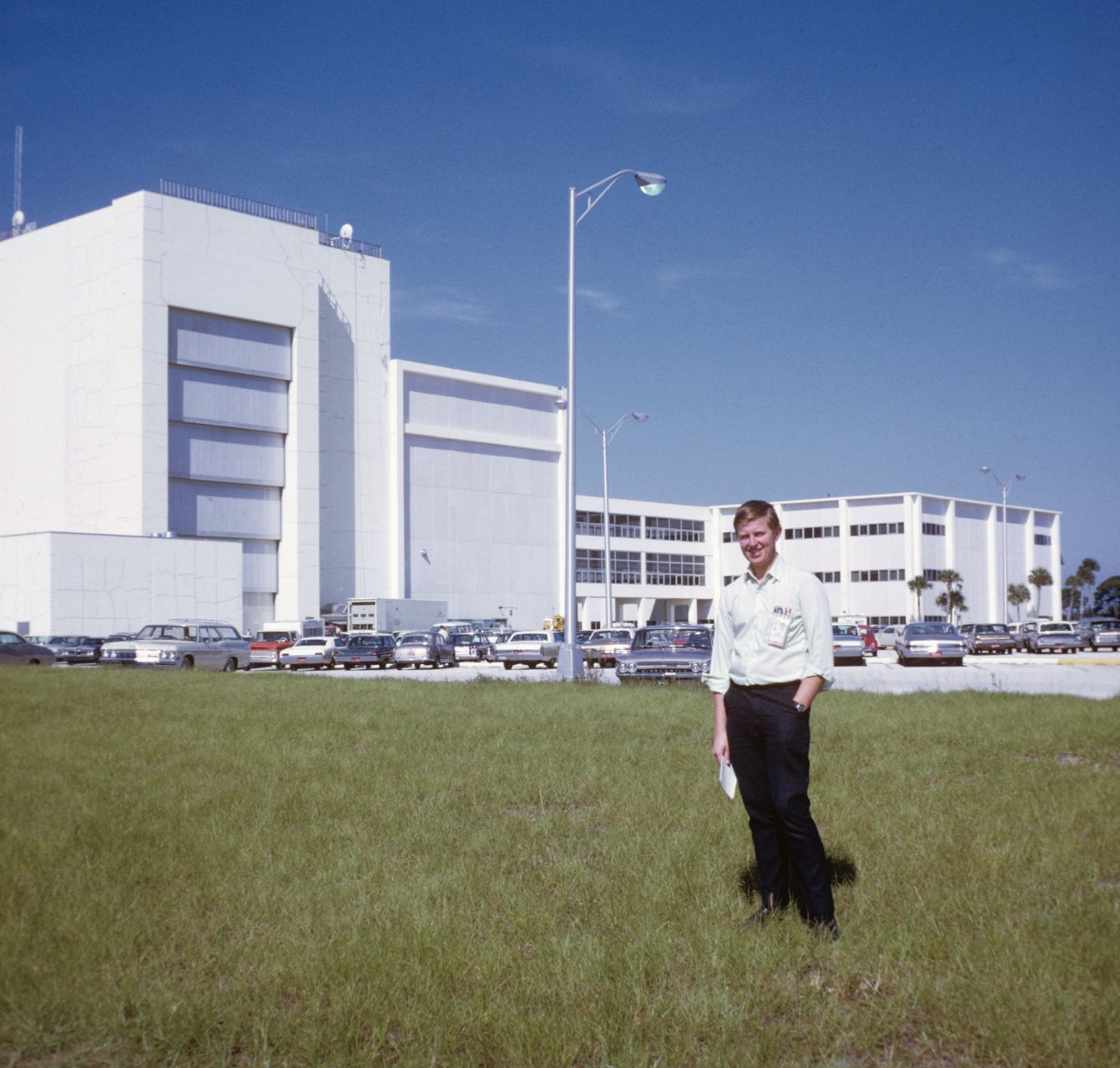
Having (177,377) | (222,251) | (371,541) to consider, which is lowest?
(371,541)

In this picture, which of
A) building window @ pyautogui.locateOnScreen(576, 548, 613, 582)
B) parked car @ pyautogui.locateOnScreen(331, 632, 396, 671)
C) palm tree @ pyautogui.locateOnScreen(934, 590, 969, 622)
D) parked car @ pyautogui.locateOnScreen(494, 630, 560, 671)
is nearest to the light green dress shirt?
parked car @ pyautogui.locateOnScreen(494, 630, 560, 671)

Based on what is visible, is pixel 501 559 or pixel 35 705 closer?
pixel 35 705

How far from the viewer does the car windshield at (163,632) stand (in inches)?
1476

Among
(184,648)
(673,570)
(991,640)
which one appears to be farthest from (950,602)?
(184,648)

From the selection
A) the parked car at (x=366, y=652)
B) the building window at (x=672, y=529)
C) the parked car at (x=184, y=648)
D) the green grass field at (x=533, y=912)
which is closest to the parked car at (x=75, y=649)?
the parked car at (x=184, y=648)

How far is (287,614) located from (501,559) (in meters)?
18.3

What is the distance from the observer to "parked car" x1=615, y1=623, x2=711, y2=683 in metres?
26.2

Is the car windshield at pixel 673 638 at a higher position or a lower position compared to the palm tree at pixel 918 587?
lower

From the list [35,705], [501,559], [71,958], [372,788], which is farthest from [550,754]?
[501,559]

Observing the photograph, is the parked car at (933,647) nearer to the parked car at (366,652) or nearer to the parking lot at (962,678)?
the parking lot at (962,678)

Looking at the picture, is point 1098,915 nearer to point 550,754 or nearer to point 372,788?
point 372,788

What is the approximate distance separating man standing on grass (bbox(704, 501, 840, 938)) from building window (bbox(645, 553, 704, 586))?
10393 centimetres

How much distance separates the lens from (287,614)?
76.1 metres

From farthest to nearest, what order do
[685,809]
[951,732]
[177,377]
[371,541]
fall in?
[371,541] < [177,377] < [951,732] < [685,809]
